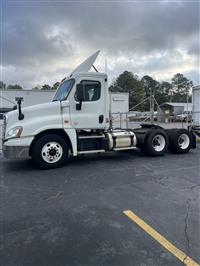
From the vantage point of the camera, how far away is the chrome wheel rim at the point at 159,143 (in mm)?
8266

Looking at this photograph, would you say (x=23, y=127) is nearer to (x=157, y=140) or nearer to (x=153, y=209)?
(x=153, y=209)

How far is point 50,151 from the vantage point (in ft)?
21.0

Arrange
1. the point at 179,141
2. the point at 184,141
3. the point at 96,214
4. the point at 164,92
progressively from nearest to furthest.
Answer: the point at 96,214 < the point at 179,141 < the point at 184,141 < the point at 164,92

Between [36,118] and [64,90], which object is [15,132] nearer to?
[36,118]

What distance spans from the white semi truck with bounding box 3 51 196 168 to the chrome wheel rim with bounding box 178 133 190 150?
1312 millimetres

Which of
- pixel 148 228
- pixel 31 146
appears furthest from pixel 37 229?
pixel 31 146

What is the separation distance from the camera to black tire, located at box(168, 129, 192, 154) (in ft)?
28.1

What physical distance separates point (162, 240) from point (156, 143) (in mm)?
5800

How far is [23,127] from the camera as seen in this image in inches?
240

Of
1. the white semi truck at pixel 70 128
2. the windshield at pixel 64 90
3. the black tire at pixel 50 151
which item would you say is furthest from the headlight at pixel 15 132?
the windshield at pixel 64 90

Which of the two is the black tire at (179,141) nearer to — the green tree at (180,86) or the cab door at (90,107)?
the cab door at (90,107)

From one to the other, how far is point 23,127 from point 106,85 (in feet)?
9.67

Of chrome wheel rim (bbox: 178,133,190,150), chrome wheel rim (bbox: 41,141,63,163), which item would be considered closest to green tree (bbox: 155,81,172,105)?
chrome wheel rim (bbox: 178,133,190,150)

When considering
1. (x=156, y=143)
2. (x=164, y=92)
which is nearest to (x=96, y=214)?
(x=156, y=143)
